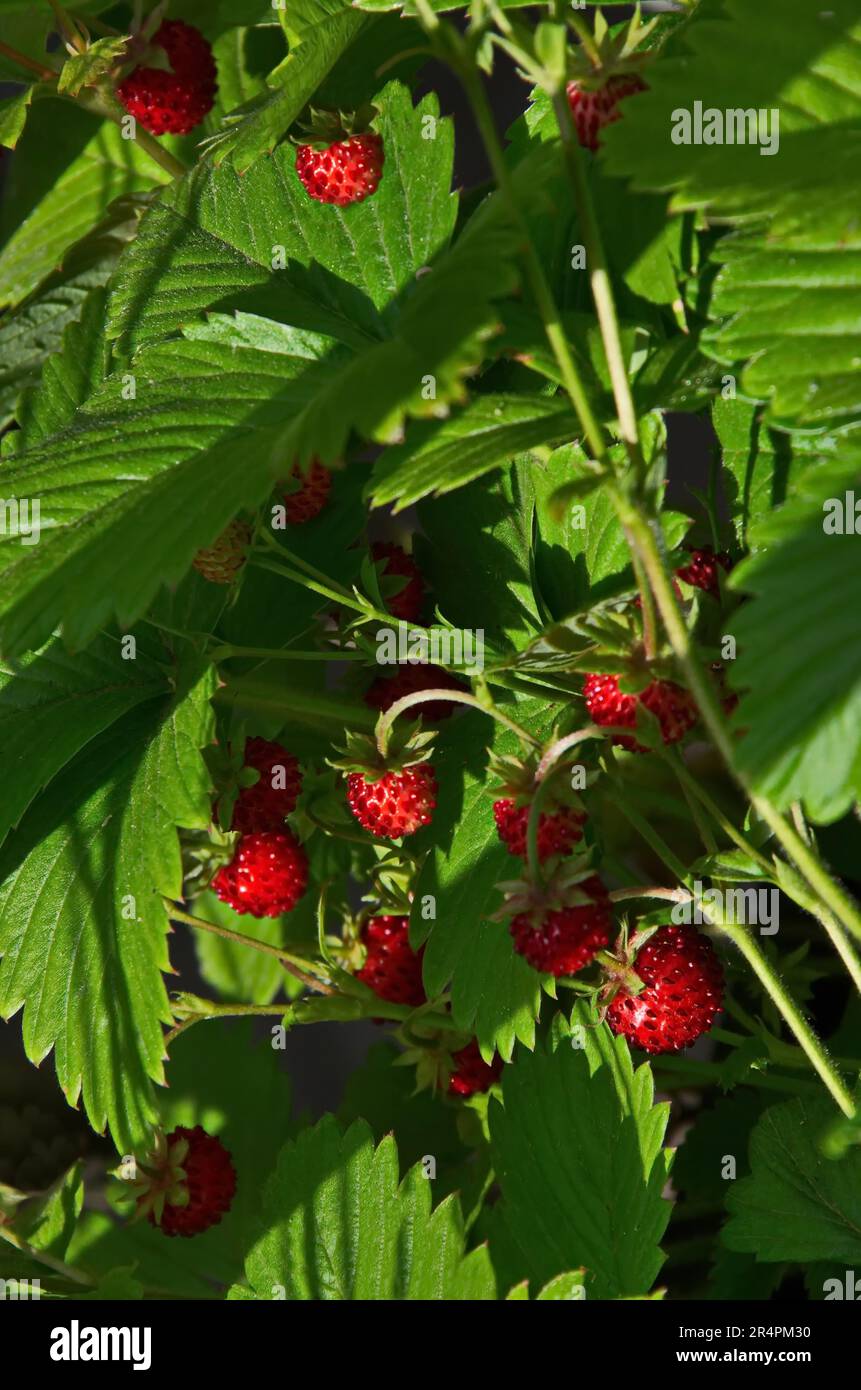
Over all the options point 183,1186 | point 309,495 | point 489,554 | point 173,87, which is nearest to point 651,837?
point 489,554

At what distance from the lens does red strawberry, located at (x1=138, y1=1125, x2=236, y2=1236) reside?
0.86 m

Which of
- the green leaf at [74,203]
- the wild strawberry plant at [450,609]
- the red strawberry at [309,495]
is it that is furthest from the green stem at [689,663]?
the green leaf at [74,203]

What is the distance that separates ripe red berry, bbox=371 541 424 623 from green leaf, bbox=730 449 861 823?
340mm

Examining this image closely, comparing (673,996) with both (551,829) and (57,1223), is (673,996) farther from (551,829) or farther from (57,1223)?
(57,1223)

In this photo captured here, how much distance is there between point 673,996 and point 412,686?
23 centimetres

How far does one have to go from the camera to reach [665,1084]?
0.86 m

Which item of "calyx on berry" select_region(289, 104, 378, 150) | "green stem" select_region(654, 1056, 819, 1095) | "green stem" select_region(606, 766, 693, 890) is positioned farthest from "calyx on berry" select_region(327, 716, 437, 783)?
"calyx on berry" select_region(289, 104, 378, 150)

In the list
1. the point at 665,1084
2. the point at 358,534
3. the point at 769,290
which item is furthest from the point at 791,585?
the point at 665,1084

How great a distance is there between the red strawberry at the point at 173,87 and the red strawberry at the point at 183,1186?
0.65 meters

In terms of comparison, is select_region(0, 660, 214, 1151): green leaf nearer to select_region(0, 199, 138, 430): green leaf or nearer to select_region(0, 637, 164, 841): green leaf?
select_region(0, 637, 164, 841): green leaf

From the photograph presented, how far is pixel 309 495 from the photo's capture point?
0.80 m

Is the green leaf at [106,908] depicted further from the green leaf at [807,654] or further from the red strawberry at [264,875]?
the green leaf at [807,654]

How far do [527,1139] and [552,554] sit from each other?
0.34 m

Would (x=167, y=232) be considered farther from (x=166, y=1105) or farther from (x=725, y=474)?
(x=166, y=1105)
